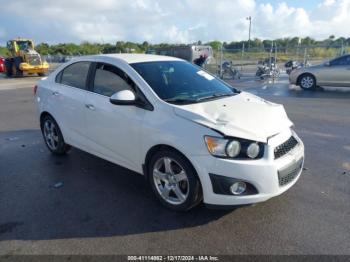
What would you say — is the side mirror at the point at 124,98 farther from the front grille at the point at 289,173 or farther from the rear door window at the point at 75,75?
the front grille at the point at 289,173

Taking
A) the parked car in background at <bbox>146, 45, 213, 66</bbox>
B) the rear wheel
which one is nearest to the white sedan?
the rear wheel

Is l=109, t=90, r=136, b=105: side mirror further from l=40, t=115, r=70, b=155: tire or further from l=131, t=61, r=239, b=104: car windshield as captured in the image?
l=40, t=115, r=70, b=155: tire

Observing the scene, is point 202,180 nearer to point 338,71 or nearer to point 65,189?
point 65,189

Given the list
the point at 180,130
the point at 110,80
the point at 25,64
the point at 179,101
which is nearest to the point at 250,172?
the point at 180,130

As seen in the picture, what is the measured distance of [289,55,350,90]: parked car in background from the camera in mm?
12312

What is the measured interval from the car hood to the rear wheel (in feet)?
34.3

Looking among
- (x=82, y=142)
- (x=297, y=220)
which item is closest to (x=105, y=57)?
(x=82, y=142)

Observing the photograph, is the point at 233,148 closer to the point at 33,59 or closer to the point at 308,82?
the point at 308,82

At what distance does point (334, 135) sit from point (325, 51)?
28.7m

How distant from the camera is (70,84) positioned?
187 inches

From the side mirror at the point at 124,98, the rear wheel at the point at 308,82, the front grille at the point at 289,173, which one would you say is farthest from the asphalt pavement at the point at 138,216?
the rear wheel at the point at 308,82

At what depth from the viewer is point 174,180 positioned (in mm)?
3383

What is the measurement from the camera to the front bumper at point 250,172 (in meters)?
2.96

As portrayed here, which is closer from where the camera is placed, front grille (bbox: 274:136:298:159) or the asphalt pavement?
the asphalt pavement
